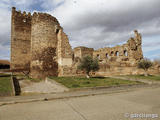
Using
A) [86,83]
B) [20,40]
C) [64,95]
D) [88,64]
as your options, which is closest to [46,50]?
[88,64]

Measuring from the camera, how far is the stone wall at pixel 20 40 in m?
19.3

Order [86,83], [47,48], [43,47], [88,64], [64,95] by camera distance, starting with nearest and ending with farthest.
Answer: [64,95], [86,83], [88,64], [43,47], [47,48]

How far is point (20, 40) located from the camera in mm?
19844

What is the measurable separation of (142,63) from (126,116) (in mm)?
17376

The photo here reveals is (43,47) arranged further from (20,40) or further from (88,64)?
(20,40)

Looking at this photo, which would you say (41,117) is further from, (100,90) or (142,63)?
(142,63)

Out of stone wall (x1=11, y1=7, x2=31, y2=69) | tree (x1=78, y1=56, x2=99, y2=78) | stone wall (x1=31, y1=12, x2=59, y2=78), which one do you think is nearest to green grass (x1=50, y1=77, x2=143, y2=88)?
tree (x1=78, y1=56, x2=99, y2=78)

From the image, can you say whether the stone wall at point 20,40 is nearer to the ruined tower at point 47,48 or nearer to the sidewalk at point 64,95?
the ruined tower at point 47,48

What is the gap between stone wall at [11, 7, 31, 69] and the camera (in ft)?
63.2

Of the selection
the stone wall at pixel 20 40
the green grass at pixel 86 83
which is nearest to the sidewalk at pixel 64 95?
the green grass at pixel 86 83

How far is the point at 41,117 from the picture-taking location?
3.83 m

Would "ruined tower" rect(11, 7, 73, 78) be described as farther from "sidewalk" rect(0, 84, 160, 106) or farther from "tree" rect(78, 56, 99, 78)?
"sidewalk" rect(0, 84, 160, 106)

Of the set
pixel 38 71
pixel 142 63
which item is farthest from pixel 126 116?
pixel 142 63

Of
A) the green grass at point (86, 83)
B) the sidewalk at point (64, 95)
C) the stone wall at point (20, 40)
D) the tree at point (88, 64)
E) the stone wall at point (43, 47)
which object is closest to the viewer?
the sidewalk at point (64, 95)
